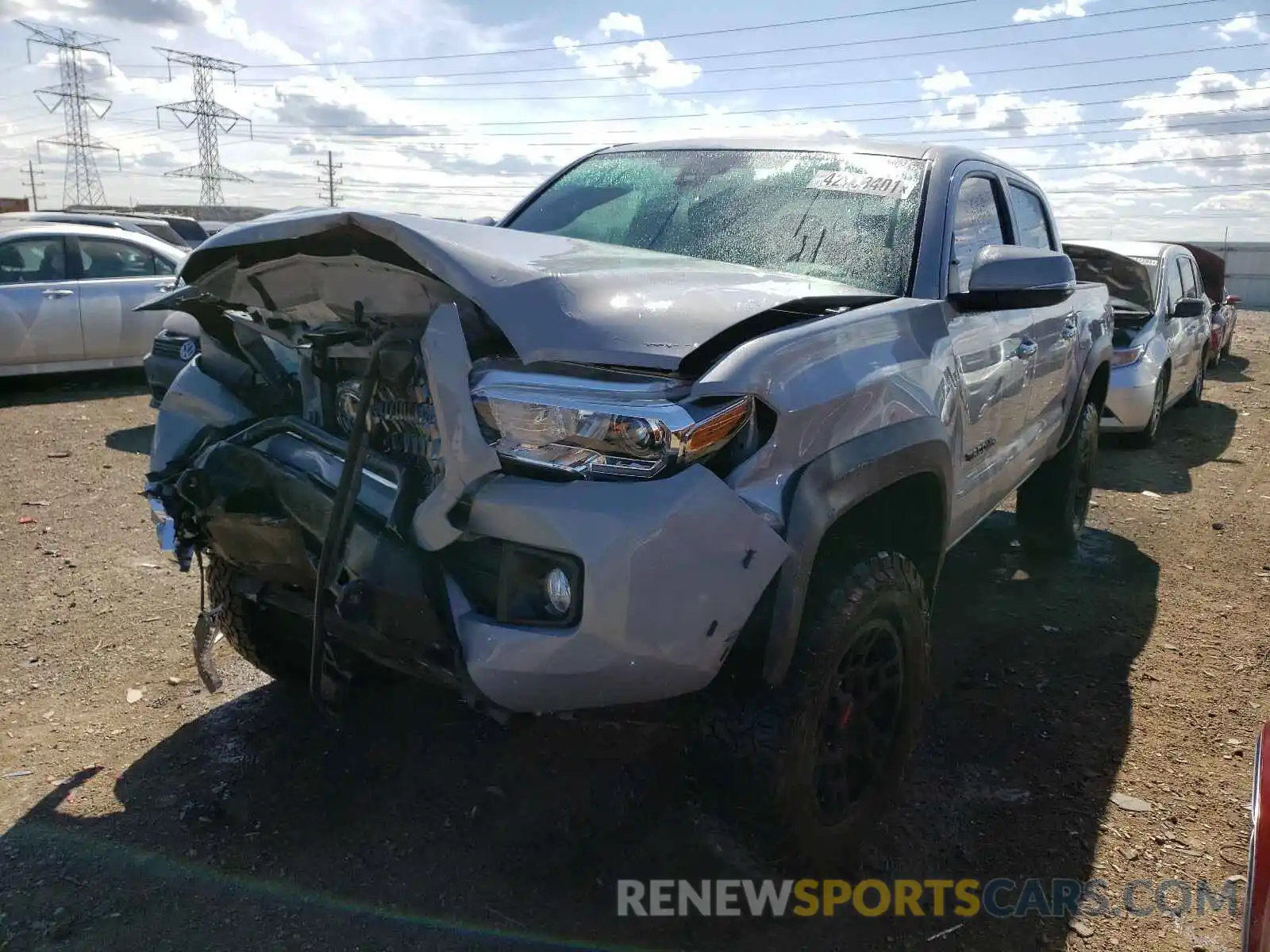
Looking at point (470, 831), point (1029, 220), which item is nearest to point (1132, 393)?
point (1029, 220)

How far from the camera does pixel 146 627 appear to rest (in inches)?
166

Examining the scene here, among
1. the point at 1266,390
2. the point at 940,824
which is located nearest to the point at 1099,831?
the point at 940,824

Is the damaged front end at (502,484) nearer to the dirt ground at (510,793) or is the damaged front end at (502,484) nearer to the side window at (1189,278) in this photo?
the dirt ground at (510,793)

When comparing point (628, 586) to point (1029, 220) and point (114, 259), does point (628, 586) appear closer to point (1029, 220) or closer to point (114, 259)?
point (1029, 220)

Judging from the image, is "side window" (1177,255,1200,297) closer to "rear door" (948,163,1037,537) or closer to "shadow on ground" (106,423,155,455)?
"rear door" (948,163,1037,537)

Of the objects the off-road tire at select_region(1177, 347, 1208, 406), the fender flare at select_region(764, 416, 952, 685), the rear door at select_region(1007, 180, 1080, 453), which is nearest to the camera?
the fender flare at select_region(764, 416, 952, 685)

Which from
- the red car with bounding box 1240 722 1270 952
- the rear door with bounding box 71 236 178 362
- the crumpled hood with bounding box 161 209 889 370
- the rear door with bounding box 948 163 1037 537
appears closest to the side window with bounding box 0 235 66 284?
the rear door with bounding box 71 236 178 362

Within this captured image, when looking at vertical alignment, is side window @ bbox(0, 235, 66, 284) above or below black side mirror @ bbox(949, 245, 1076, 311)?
below

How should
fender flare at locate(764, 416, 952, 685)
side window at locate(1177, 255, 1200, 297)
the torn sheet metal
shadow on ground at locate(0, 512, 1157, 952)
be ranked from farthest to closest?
1. side window at locate(1177, 255, 1200, 297)
2. shadow on ground at locate(0, 512, 1157, 952)
3. fender flare at locate(764, 416, 952, 685)
4. the torn sheet metal

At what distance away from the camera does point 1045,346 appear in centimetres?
418

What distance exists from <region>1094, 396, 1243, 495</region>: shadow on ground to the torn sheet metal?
6.40 metres

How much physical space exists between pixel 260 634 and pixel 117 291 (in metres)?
7.81

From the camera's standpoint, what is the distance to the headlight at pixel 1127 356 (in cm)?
814

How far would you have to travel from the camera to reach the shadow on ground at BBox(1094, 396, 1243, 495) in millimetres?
7520
